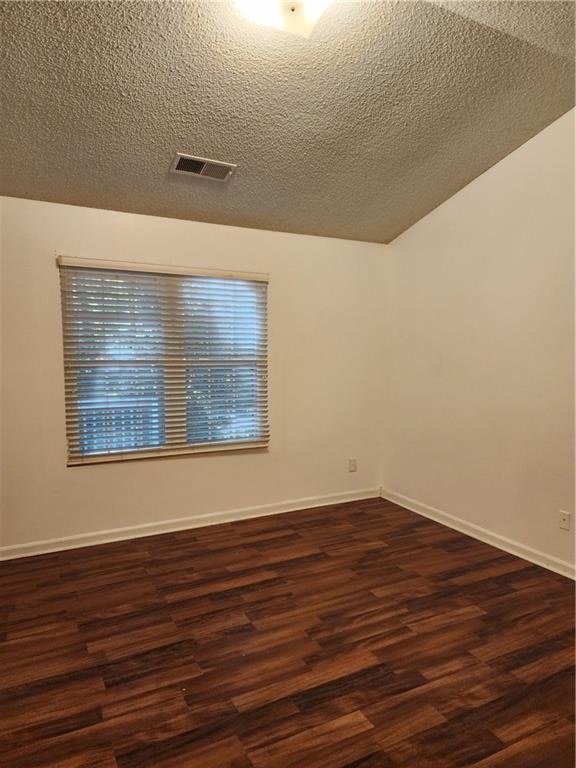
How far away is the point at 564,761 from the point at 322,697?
2.72 ft

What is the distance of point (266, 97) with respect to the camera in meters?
2.45

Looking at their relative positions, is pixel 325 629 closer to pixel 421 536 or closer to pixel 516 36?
pixel 421 536

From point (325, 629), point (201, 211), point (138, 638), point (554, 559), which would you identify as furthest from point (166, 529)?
point (554, 559)

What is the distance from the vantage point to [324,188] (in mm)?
3391

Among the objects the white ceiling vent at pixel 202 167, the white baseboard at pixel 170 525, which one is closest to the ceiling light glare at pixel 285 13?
the white ceiling vent at pixel 202 167

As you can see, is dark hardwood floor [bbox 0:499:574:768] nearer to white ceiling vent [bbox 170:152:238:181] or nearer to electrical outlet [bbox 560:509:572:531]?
electrical outlet [bbox 560:509:572:531]

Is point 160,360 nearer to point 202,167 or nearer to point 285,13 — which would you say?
point 202,167

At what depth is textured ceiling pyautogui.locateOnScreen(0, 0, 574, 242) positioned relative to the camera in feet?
6.68

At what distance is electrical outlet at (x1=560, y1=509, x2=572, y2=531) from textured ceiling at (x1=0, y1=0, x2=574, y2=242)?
7.82 feet

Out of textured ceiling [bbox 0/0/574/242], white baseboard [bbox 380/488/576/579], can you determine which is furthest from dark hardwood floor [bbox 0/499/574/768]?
textured ceiling [bbox 0/0/574/242]

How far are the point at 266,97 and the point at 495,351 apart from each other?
221 centimetres

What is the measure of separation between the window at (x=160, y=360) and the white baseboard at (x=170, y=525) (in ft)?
1.80

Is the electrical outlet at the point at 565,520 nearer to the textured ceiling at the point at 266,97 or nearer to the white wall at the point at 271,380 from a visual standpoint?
the white wall at the point at 271,380

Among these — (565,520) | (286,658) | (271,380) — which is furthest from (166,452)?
(565,520)
